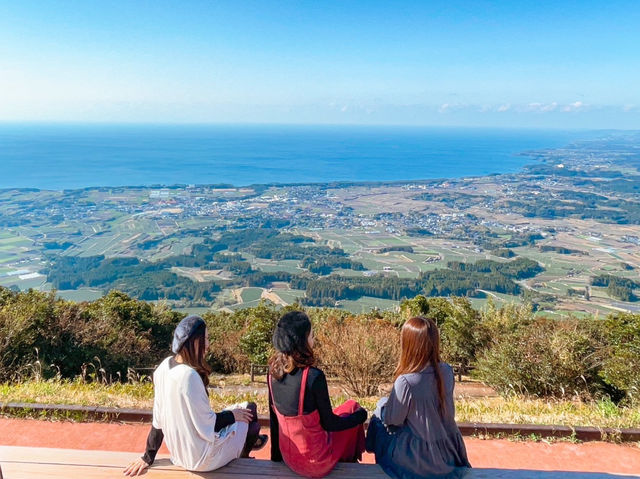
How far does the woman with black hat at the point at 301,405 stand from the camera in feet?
7.72

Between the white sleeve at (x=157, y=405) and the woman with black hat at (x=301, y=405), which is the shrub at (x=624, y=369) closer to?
the woman with black hat at (x=301, y=405)

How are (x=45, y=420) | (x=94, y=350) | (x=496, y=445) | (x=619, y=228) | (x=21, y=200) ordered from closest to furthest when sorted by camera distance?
(x=496, y=445), (x=45, y=420), (x=94, y=350), (x=619, y=228), (x=21, y=200)

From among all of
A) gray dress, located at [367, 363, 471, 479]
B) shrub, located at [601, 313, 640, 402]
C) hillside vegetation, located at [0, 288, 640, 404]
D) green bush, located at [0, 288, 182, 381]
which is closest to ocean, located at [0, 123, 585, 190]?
green bush, located at [0, 288, 182, 381]

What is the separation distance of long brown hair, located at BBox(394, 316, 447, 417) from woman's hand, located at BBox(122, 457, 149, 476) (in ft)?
5.20

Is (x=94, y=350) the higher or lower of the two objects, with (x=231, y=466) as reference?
lower

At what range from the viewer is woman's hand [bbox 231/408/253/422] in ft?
8.99

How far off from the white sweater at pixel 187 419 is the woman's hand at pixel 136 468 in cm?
16

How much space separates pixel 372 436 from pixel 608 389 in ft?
15.7

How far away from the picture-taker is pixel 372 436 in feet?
9.18

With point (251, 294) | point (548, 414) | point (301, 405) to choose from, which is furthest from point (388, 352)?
point (251, 294)

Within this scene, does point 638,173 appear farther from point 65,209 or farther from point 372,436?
point 372,436

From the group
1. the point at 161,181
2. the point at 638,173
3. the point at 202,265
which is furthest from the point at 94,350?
the point at 638,173

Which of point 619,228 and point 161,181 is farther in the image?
point 161,181

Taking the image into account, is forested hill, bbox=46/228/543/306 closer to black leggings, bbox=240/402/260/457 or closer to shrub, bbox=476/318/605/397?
shrub, bbox=476/318/605/397
